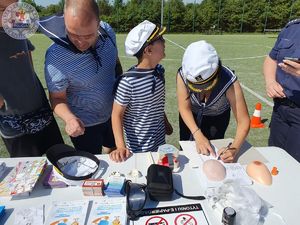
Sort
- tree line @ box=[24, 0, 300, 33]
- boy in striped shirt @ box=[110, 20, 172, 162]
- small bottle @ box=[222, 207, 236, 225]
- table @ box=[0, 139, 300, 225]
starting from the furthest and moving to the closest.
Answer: tree line @ box=[24, 0, 300, 33]
boy in striped shirt @ box=[110, 20, 172, 162]
table @ box=[0, 139, 300, 225]
small bottle @ box=[222, 207, 236, 225]

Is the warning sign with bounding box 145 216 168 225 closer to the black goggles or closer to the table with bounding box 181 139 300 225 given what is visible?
the black goggles

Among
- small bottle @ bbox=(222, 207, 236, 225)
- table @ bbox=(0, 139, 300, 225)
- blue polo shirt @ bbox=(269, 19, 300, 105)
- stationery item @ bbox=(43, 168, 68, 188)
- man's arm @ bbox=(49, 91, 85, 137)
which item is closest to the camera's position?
small bottle @ bbox=(222, 207, 236, 225)

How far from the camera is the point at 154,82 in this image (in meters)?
1.83

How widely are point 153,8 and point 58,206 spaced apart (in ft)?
90.9

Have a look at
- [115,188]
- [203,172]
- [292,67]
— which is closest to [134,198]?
[115,188]

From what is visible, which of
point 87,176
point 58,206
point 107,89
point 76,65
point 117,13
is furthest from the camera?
point 117,13

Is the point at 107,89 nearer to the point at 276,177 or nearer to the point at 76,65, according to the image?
the point at 76,65

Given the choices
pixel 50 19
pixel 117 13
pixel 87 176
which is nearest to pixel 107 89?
pixel 50 19

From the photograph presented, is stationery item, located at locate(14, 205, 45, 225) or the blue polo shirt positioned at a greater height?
the blue polo shirt

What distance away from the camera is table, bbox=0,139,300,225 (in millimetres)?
1216

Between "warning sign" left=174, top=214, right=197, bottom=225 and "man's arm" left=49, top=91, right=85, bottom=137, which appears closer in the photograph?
"warning sign" left=174, top=214, right=197, bottom=225

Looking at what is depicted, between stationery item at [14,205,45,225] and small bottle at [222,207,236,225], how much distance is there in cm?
74

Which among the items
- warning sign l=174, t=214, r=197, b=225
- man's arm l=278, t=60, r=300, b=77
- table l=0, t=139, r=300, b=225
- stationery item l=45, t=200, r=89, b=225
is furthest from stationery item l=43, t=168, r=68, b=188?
man's arm l=278, t=60, r=300, b=77

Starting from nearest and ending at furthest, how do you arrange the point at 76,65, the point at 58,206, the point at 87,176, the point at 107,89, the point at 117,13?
the point at 58,206 < the point at 87,176 < the point at 76,65 < the point at 107,89 < the point at 117,13
